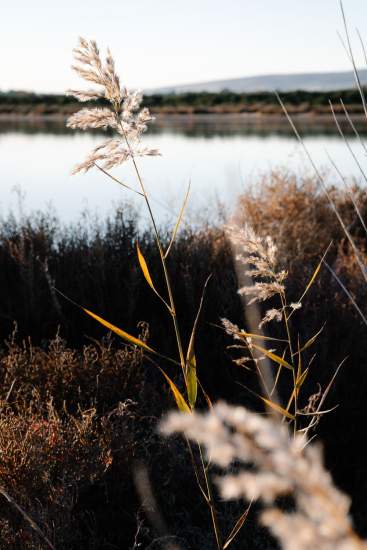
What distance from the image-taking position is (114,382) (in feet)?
12.5

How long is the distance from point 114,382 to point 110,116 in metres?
2.29

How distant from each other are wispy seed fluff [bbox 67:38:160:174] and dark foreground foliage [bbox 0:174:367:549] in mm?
1368

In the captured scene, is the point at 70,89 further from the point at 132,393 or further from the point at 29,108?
the point at 29,108

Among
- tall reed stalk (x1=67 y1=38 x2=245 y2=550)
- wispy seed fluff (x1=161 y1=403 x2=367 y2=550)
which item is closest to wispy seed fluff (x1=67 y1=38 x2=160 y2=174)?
tall reed stalk (x1=67 y1=38 x2=245 y2=550)

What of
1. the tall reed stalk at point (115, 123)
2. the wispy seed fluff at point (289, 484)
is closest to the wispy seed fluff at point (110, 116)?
the tall reed stalk at point (115, 123)

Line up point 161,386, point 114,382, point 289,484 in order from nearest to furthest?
point 289,484 < point 114,382 < point 161,386

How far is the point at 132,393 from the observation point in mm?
3910

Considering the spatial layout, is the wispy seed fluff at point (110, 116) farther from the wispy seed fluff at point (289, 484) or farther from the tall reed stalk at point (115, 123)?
the wispy seed fluff at point (289, 484)

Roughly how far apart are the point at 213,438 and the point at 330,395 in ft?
12.9

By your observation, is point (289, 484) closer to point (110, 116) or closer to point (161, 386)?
point (110, 116)

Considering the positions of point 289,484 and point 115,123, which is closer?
point 289,484

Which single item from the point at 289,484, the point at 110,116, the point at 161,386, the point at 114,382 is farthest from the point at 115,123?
the point at 161,386

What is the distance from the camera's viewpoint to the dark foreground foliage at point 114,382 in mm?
2812

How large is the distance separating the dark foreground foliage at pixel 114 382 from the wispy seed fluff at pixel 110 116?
1.37 m
